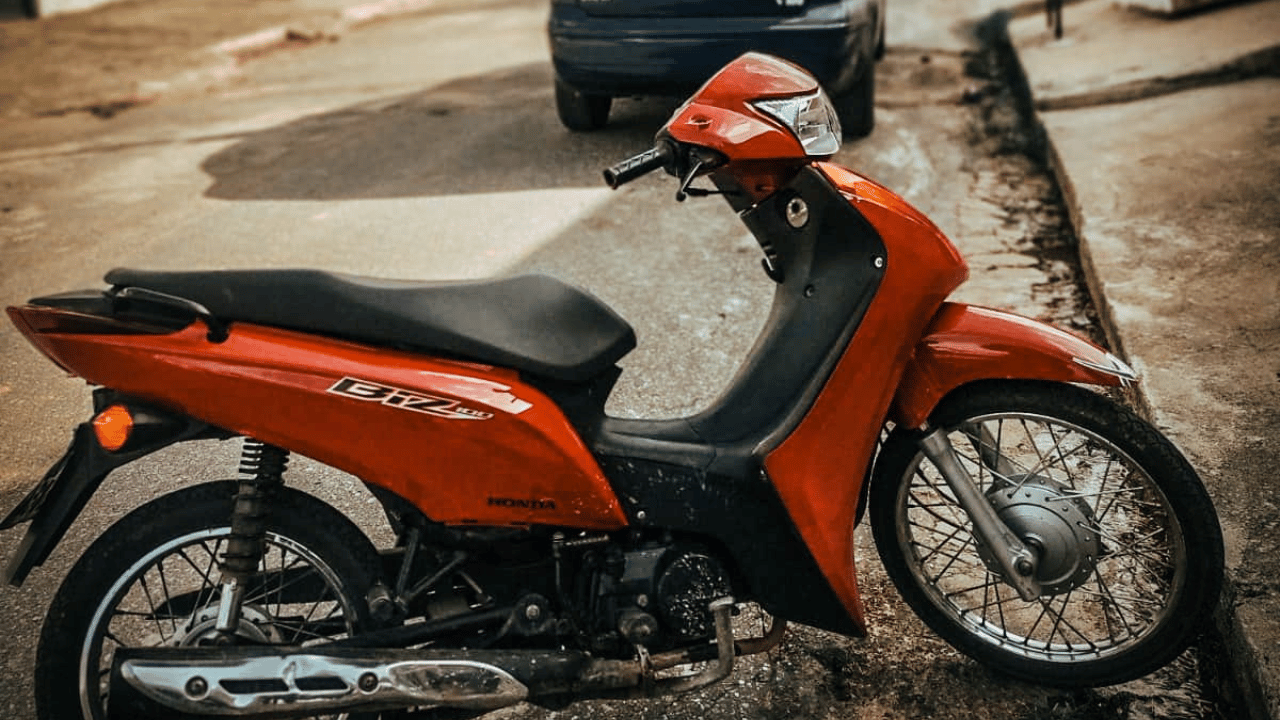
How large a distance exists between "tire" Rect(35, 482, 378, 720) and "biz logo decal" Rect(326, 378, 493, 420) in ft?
0.90

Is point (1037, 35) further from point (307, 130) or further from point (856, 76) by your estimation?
point (307, 130)

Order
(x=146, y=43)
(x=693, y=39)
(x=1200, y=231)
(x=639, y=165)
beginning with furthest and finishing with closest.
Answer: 1. (x=146, y=43)
2. (x=693, y=39)
3. (x=1200, y=231)
4. (x=639, y=165)

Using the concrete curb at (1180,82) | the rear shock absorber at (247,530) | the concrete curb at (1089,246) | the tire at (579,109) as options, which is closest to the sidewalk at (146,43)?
the tire at (579,109)

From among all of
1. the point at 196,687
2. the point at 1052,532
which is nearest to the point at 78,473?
the point at 196,687

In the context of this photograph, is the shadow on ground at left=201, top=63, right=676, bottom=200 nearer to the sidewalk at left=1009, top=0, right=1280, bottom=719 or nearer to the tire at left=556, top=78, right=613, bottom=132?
the tire at left=556, top=78, right=613, bottom=132

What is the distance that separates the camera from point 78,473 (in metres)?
2.29

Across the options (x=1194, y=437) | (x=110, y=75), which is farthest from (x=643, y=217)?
(x=110, y=75)

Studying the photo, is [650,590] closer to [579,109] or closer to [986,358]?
[986,358]

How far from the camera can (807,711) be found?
2.73 m

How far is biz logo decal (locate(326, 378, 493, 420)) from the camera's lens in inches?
90.7

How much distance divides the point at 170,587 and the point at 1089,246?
378 centimetres

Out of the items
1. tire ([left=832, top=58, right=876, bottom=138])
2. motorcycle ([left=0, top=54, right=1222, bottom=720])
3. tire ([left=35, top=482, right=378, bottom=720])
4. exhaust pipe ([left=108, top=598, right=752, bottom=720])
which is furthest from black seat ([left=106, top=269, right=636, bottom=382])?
tire ([left=832, top=58, right=876, bottom=138])

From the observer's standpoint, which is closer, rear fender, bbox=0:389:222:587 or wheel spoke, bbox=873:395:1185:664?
rear fender, bbox=0:389:222:587

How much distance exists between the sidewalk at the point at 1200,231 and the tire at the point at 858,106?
98cm
